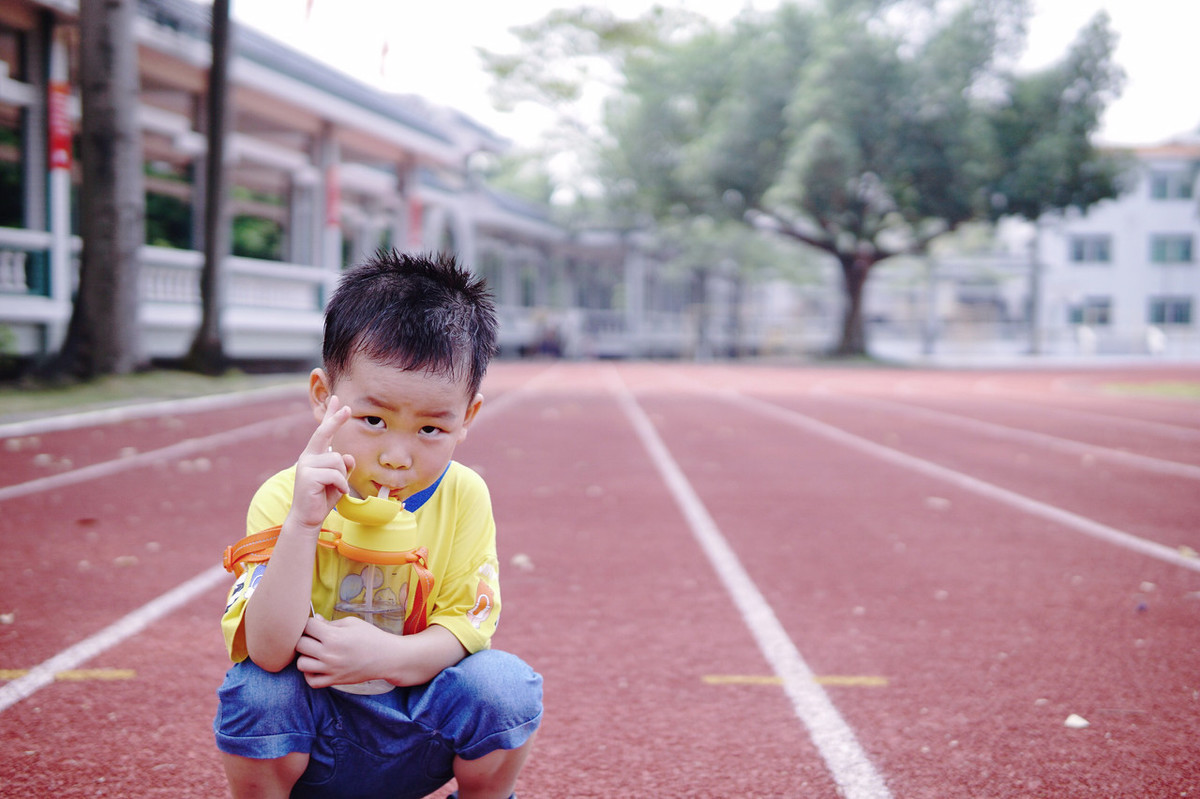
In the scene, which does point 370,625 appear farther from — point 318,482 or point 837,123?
point 837,123

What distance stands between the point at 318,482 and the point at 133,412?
33.3 ft

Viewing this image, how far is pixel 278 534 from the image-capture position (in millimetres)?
1762

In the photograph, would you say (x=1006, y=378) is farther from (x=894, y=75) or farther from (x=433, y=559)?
(x=433, y=559)

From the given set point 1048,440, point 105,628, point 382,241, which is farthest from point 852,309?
point 105,628

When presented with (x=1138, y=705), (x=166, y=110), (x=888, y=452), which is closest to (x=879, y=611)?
(x=1138, y=705)

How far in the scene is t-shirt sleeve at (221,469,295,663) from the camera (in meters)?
1.75

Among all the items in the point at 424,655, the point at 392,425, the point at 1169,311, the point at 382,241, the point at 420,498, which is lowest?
the point at 424,655

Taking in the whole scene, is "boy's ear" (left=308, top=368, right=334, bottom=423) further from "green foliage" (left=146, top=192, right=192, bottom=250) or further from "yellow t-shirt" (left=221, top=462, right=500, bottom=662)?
"green foliage" (left=146, top=192, right=192, bottom=250)

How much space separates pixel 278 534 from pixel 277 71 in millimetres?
17489

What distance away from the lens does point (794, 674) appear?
3402 millimetres

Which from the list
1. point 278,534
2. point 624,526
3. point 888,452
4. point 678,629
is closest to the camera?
point 278,534

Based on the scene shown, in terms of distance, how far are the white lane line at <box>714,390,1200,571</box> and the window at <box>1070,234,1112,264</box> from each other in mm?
48241

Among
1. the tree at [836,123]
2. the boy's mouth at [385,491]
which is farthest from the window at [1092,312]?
the boy's mouth at [385,491]

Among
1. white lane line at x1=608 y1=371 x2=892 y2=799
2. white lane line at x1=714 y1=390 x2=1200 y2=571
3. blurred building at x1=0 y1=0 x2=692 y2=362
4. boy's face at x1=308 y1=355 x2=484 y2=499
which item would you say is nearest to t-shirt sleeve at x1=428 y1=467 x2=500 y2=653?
boy's face at x1=308 y1=355 x2=484 y2=499
